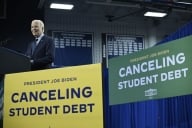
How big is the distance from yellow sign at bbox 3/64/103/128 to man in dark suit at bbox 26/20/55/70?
353mm

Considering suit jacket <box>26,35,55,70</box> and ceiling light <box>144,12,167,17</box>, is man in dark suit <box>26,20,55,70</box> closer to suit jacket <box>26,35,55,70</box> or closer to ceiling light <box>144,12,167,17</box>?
suit jacket <box>26,35,55,70</box>

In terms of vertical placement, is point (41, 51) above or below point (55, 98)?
above

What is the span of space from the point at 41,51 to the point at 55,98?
766mm

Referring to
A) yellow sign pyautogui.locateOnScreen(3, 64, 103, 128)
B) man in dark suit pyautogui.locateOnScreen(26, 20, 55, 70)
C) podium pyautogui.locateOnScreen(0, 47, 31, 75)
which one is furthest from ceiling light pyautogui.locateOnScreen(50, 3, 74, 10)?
yellow sign pyautogui.locateOnScreen(3, 64, 103, 128)

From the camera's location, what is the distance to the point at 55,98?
377 centimetres

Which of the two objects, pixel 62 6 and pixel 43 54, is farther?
pixel 62 6

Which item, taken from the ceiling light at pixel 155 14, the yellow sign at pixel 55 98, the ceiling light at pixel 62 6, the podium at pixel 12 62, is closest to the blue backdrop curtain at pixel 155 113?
the yellow sign at pixel 55 98

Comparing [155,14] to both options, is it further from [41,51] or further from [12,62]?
[12,62]

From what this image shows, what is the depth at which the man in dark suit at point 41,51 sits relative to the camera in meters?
4.21

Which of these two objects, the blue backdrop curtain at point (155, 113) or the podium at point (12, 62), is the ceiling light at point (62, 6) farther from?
the podium at point (12, 62)

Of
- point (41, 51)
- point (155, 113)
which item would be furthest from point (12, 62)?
point (155, 113)

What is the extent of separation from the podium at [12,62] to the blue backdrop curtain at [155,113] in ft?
2.87

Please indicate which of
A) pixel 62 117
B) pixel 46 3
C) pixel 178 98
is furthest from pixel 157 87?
pixel 46 3

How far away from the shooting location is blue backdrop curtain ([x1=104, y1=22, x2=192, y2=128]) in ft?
11.9
